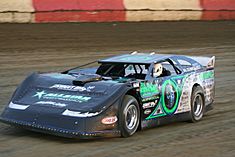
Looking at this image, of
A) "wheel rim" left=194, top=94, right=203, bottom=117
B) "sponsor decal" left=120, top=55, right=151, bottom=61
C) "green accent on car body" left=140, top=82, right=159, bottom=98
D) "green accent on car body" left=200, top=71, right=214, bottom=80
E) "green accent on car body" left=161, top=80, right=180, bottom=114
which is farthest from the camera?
"green accent on car body" left=200, top=71, right=214, bottom=80

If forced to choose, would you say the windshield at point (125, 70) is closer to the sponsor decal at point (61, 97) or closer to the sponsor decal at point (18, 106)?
the sponsor decal at point (61, 97)

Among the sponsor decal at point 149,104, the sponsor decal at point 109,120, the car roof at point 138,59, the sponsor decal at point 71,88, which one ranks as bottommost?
the sponsor decal at point 109,120

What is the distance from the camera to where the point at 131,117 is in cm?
745

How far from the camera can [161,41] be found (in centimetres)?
1986

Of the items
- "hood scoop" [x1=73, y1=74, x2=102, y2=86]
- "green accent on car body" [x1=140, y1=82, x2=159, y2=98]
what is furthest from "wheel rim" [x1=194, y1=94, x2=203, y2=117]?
"hood scoop" [x1=73, y1=74, x2=102, y2=86]

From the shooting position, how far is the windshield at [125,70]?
8.22 meters

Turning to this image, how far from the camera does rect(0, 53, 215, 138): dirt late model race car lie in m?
6.97

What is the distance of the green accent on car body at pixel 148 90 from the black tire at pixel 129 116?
0.67ft

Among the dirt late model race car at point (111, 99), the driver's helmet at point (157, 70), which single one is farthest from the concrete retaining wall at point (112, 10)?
the driver's helmet at point (157, 70)

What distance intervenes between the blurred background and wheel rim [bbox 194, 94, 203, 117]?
18cm

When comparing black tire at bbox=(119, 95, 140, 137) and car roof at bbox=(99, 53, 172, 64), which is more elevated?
car roof at bbox=(99, 53, 172, 64)

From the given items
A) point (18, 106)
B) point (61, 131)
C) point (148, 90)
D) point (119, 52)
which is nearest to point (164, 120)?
point (148, 90)

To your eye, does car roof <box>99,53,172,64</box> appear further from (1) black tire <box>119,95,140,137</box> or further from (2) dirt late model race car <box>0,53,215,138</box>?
(1) black tire <box>119,95,140,137</box>

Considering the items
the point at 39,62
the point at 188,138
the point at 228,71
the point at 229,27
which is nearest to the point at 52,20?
the point at 39,62
